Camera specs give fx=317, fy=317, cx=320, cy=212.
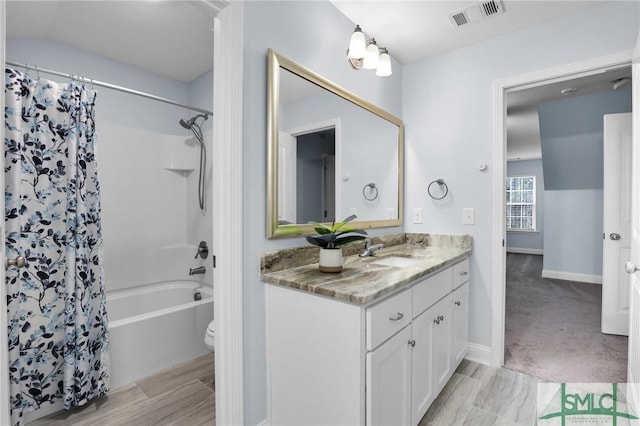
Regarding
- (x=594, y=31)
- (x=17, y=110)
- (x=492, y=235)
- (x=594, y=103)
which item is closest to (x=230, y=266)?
(x=17, y=110)

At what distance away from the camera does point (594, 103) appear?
375cm

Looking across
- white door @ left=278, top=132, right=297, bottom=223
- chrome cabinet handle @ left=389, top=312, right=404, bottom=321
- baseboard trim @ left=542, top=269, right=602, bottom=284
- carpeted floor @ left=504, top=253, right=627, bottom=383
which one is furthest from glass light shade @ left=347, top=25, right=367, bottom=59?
baseboard trim @ left=542, top=269, right=602, bottom=284

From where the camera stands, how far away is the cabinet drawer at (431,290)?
1550 mm

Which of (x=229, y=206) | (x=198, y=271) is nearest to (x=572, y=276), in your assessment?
(x=198, y=271)

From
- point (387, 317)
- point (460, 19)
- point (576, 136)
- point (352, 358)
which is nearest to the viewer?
point (352, 358)

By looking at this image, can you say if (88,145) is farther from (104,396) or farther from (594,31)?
(594,31)

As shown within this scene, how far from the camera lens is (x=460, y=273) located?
7.07 feet

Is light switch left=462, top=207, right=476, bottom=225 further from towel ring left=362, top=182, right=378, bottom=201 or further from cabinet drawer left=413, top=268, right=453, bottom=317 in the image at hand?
towel ring left=362, top=182, right=378, bottom=201

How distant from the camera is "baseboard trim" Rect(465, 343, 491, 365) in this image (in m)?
2.32

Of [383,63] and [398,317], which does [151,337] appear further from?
[383,63]

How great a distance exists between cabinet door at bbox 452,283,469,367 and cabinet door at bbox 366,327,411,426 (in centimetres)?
74

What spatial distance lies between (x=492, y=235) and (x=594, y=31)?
4.67ft

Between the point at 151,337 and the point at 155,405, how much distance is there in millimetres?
452

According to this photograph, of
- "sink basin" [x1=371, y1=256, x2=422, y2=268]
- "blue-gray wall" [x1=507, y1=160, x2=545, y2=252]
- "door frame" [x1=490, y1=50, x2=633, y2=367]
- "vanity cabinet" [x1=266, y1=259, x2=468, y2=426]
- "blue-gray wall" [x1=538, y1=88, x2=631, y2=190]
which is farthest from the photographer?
"blue-gray wall" [x1=507, y1=160, x2=545, y2=252]
